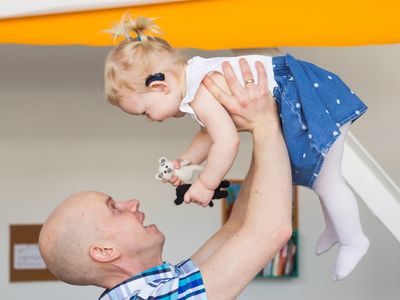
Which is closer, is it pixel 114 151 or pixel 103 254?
pixel 103 254

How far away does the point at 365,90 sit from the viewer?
3.59m

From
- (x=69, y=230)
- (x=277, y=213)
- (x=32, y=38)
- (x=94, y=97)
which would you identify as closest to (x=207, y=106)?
(x=277, y=213)

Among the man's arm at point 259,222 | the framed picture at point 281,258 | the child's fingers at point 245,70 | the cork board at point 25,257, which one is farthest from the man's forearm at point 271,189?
the cork board at point 25,257

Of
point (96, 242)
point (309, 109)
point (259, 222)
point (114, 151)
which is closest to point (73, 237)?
point (96, 242)

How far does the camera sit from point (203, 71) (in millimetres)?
1673

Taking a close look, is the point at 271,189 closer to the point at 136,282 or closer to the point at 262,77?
the point at 262,77

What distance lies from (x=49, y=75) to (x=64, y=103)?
12 cm

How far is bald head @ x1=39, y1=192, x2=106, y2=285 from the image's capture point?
5.65 ft

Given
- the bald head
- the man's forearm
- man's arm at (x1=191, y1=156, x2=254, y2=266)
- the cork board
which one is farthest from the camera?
the cork board

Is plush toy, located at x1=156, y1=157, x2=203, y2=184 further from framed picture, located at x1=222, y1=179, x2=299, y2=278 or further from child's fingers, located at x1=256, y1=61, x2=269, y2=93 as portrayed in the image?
framed picture, located at x1=222, y1=179, x2=299, y2=278

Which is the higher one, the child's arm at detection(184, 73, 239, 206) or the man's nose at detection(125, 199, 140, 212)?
the child's arm at detection(184, 73, 239, 206)

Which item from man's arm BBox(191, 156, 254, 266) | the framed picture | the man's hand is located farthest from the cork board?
the man's hand

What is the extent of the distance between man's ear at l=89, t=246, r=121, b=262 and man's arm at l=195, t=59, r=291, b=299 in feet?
0.60

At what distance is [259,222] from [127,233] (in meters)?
0.27
